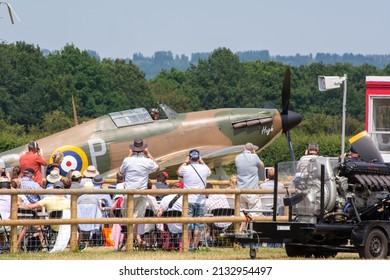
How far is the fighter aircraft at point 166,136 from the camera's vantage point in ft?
92.2

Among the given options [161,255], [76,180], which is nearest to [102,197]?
[76,180]

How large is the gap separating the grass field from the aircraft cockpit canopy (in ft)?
37.1

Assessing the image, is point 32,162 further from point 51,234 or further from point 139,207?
point 139,207

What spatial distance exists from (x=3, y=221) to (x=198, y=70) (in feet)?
430

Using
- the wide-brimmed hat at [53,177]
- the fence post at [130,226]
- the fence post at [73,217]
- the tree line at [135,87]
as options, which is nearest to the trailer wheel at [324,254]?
the fence post at [130,226]

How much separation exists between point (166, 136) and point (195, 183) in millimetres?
10972

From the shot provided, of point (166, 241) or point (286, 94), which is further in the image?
point (286, 94)

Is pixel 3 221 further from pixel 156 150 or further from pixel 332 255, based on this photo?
pixel 156 150

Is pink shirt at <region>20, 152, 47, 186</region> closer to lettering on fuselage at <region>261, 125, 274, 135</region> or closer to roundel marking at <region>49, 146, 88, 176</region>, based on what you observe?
roundel marking at <region>49, 146, 88, 176</region>

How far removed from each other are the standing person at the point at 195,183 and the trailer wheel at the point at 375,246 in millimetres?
3274

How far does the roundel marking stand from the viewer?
27.5m

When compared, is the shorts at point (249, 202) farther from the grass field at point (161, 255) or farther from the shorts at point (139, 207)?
the shorts at point (139, 207)

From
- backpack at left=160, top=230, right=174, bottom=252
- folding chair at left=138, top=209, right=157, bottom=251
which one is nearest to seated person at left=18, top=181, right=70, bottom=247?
folding chair at left=138, top=209, right=157, bottom=251

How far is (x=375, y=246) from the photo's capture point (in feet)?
51.1
